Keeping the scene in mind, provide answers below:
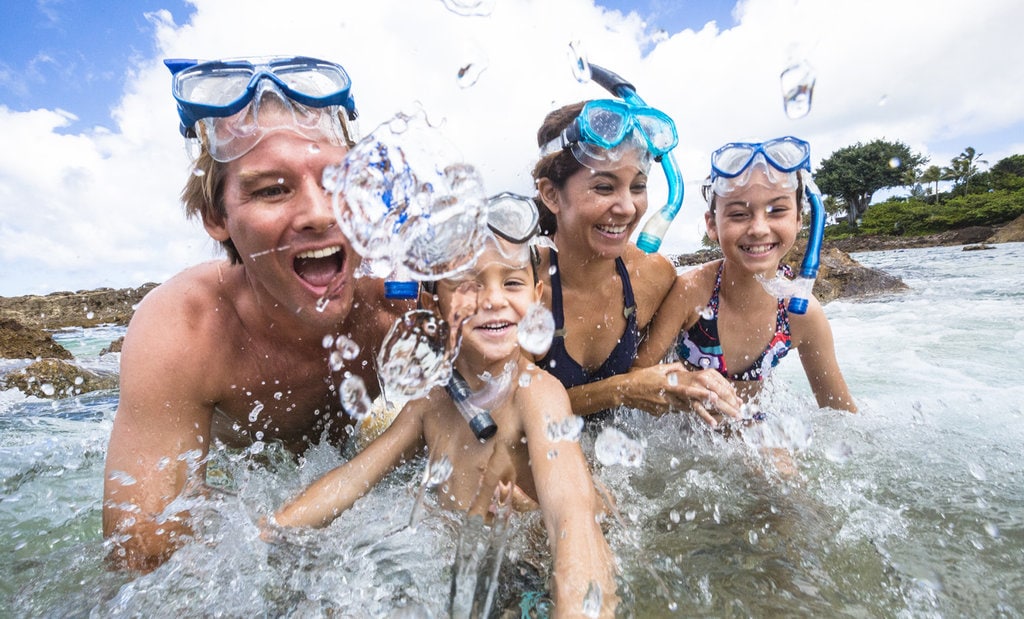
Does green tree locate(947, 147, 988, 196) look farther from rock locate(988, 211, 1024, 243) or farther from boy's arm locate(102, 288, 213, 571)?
boy's arm locate(102, 288, 213, 571)

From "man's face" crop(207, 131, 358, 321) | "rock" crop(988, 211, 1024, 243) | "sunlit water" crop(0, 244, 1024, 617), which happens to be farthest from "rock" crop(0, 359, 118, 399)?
"rock" crop(988, 211, 1024, 243)

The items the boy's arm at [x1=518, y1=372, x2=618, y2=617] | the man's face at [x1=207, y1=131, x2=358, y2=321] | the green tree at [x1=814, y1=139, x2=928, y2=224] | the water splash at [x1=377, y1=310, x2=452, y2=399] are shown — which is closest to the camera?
the boy's arm at [x1=518, y1=372, x2=618, y2=617]

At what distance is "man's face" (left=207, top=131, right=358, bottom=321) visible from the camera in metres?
2.62

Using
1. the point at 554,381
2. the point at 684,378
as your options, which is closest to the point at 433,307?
the point at 554,381

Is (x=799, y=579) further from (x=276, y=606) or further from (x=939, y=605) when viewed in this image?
(x=276, y=606)

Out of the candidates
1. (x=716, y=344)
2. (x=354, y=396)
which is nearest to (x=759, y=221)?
(x=716, y=344)

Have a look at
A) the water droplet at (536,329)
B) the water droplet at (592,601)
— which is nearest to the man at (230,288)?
the water droplet at (536,329)

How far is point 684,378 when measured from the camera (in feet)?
10.3

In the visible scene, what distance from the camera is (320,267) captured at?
2.81 meters

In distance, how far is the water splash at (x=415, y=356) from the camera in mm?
2865

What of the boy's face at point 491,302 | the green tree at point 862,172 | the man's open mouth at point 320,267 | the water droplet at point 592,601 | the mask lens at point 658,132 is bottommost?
the green tree at point 862,172

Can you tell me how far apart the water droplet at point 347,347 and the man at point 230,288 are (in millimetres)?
129

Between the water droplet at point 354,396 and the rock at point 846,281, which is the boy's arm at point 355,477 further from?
the rock at point 846,281

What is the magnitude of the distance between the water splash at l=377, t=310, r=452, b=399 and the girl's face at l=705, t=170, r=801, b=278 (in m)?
1.88
